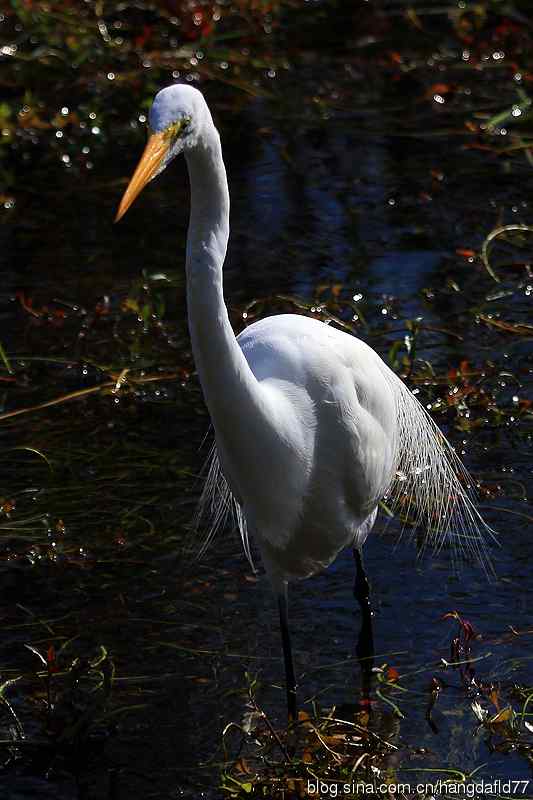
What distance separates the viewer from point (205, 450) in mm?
3840

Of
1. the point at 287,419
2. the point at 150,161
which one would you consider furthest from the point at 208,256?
the point at 287,419

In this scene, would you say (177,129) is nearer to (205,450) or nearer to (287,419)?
(287,419)

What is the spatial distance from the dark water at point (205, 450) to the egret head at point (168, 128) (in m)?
1.26

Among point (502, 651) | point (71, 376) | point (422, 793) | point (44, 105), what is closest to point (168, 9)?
point (44, 105)

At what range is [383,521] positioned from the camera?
3504mm

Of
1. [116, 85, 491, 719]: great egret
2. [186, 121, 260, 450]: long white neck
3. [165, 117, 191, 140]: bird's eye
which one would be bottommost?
[116, 85, 491, 719]: great egret

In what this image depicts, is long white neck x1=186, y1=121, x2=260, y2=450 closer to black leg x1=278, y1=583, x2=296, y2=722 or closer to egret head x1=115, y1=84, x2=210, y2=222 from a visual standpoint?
egret head x1=115, y1=84, x2=210, y2=222

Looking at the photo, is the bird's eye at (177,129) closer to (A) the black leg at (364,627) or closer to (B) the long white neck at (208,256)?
(B) the long white neck at (208,256)

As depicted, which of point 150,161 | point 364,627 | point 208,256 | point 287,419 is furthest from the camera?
point 364,627

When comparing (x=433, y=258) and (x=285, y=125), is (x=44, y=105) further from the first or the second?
(x=433, y=258)

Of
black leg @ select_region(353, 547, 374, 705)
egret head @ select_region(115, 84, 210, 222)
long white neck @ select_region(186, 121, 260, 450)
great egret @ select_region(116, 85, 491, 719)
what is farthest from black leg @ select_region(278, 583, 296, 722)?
egret head @ select_region(115, 84, 210, 222)

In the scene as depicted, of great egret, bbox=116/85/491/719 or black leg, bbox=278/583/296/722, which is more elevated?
great egret, bbox=116/85/491/719

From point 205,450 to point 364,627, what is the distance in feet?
3.09

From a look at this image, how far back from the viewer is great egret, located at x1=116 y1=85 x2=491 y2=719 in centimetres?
213
